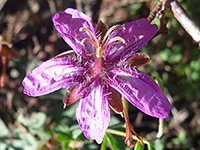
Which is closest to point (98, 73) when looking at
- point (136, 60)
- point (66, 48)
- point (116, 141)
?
point (136, 60)

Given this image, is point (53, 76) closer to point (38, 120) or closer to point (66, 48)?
point (38, 120)

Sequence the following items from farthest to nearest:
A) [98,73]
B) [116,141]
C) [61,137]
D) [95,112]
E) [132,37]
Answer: [61,137] < [116,141] < [98,73] < [132,37] < [95,112]

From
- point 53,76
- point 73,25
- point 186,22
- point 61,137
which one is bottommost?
point 61,137

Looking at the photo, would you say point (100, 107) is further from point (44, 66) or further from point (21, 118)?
point (21, 118)

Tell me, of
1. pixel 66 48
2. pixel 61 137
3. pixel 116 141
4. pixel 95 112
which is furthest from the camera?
pixel 66 48

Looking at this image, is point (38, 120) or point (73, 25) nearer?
point (73, 25)

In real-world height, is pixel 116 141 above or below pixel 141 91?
below

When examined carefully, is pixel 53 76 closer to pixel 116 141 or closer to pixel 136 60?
pixel 136 60
